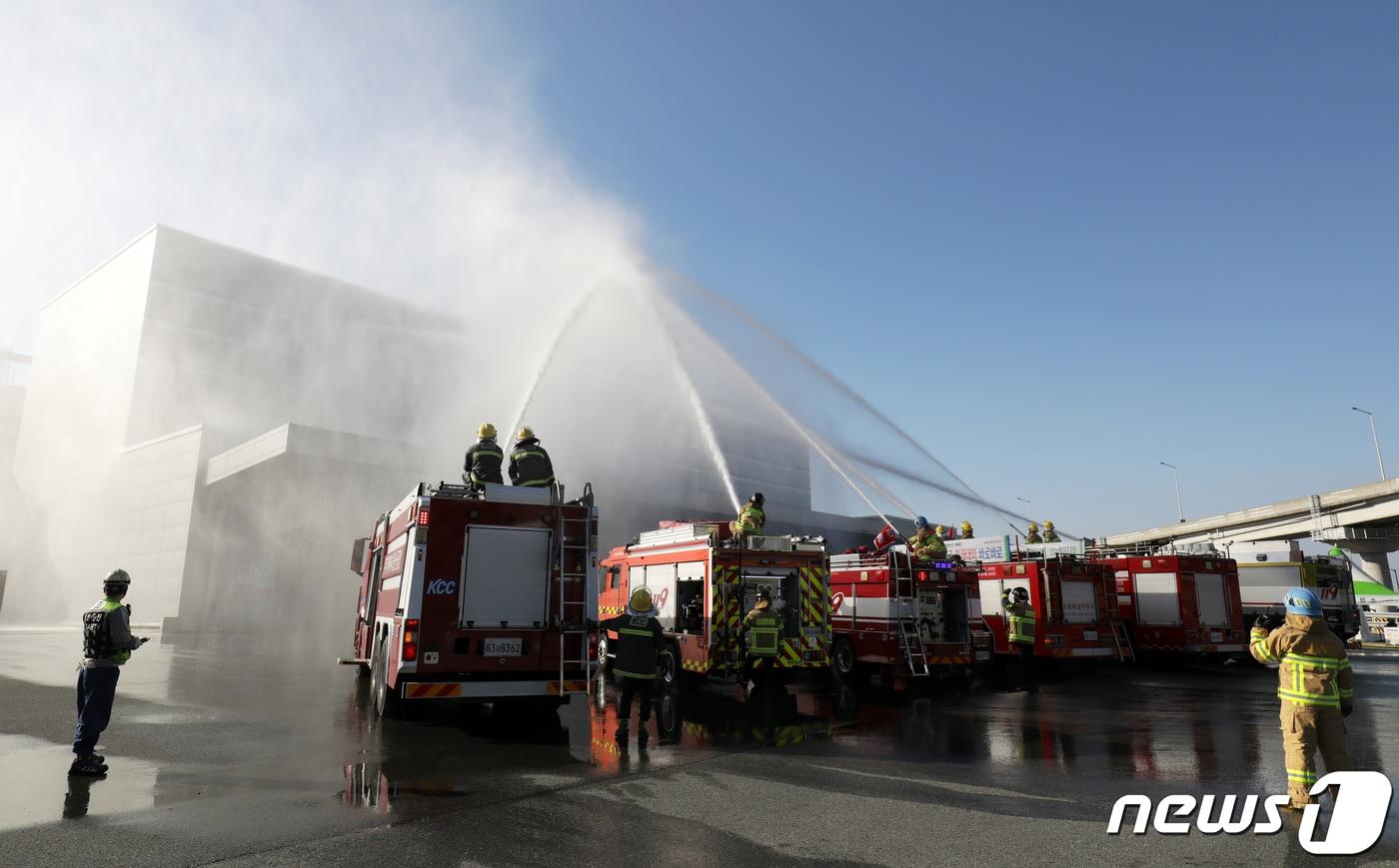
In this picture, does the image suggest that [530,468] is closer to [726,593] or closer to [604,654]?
[726,593]

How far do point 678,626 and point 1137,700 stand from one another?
769 centimetres

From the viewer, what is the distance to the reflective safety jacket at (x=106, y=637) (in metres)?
6.91

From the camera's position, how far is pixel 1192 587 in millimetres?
17812

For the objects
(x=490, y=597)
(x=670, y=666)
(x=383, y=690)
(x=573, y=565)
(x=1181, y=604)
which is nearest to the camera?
(x=490, y=597)

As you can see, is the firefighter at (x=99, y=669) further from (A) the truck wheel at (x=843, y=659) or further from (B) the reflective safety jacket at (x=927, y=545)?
(B) the reflective safety jacket at (x=927, y=545)

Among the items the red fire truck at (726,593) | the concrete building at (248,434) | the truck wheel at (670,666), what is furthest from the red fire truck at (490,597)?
the concrete building at (248,434)

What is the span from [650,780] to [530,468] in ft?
16.1

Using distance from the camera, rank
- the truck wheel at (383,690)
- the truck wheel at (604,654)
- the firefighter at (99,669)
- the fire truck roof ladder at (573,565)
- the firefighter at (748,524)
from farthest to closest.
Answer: the truck wheel at (604,654)
the firefighter at (748,524)
the truck wheel at (383,690)
the fire truck roof ladder at (573,565)
the firefighter at (99,669)

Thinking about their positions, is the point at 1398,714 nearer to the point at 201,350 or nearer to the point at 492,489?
the point at 492,489

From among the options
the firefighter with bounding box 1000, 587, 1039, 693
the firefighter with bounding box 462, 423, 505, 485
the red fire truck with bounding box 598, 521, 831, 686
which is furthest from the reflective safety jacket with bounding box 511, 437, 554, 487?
the firefighter with bounding box 1000, 587, 1039, 693

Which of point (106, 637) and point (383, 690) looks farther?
point (383, 690)

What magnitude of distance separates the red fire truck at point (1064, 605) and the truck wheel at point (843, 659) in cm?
385

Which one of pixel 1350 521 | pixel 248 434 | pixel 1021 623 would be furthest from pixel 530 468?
pixel 1350 521

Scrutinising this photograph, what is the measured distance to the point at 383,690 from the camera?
31.5ft
